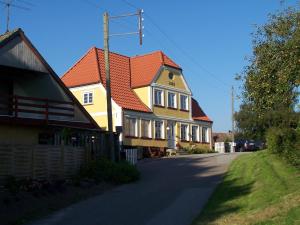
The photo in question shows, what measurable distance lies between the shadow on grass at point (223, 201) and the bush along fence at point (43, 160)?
21.5ft

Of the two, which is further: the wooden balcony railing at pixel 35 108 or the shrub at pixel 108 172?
the wooden balcony railing at pixel 35 108

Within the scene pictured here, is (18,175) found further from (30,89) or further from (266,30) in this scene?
(266,30)

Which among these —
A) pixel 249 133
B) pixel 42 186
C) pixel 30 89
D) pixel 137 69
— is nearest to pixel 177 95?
pixel 137 69

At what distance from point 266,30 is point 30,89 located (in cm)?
1268

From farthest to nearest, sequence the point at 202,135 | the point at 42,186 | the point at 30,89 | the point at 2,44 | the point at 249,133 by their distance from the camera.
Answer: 1. the point at 249,133
2. the point at 202,135
3. the point at 30,89
4. the point at 2,44
5. the point at 42,186

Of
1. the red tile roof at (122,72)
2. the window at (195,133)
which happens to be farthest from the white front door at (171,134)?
the window at (195,133)

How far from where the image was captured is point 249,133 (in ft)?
203

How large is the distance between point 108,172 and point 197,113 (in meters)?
29.8

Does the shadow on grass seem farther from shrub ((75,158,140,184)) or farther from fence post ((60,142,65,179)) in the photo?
fence post ((60,142,65,179))

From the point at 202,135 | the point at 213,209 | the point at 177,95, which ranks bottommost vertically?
the point at 213,209

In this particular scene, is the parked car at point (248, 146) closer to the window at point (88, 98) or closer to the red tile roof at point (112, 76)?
the red tile roof at point (112, 76)

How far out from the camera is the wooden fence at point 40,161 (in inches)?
811

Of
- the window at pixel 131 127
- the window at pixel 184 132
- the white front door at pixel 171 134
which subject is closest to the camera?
the window at pixel 131 127

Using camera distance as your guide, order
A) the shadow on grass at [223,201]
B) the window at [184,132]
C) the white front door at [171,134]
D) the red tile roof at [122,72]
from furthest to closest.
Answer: the window at [184,132] < the white front door at [171,134] < the red tile roof at [122,72] < the shadow on grass at [223,201]
